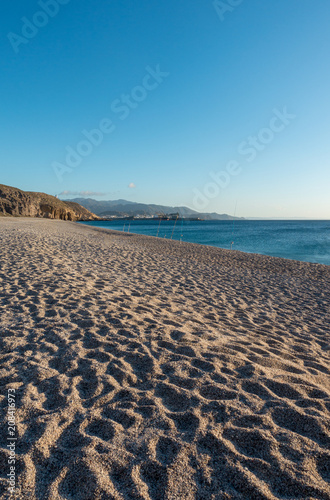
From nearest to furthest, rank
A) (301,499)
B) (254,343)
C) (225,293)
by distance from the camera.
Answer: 1. (301,499)
2. (254,343)
3. (225,293)

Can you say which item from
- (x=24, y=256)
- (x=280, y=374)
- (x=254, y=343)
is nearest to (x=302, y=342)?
(x=254, y=343)

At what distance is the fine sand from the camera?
5.88ft

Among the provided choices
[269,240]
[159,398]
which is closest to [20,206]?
[269,240]

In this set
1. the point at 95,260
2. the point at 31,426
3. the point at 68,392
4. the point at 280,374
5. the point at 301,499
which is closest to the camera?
the point at 301,499

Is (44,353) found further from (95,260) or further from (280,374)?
(95,260)

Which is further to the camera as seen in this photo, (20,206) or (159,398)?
(20,206)

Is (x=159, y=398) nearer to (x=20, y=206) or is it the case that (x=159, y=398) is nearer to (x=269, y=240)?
(x=269, y=240)

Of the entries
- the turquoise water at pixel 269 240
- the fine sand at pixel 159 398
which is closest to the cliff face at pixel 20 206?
the turquoise water at pixel 269 240

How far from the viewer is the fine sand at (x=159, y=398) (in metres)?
1.79

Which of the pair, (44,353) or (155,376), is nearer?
(155,376)

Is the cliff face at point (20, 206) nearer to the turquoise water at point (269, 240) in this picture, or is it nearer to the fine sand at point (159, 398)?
the turquoise water at point (269, 240)

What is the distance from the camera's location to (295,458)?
1996 mm

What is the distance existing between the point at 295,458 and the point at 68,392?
6.69 feet

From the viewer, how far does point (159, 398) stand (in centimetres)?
261
